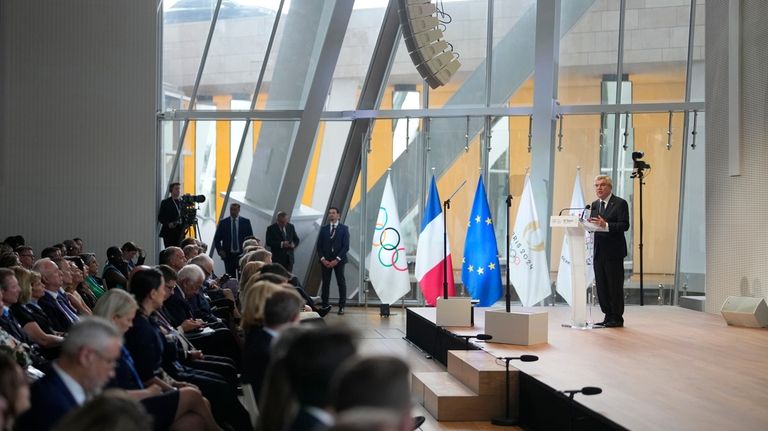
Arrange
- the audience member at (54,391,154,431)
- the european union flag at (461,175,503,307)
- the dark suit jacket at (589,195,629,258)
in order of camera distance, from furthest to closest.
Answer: the european union flag at (461,175,503,307) < the dark suit jacket at (589,195,629,258) < the audience member at (54,391,154,431)

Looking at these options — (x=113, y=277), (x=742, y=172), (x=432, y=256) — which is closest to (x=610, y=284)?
(x=742, y=172)

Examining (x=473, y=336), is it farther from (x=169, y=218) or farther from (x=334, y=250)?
(x=169, y=218)

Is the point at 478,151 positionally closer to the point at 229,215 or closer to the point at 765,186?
the point at 229,215

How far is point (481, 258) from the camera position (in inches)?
472

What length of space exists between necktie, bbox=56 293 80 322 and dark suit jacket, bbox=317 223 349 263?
7049mm

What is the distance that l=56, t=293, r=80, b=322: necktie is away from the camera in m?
6.64

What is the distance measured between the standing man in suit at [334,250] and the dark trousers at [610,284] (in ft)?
17.4

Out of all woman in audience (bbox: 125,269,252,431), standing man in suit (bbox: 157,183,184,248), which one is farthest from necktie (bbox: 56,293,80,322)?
standing man in suit (bbox: 157,183,184,248)

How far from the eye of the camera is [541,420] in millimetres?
5973

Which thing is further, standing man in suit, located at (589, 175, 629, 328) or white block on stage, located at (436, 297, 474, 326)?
white block on stage, located at (436, 297, 474, 326)

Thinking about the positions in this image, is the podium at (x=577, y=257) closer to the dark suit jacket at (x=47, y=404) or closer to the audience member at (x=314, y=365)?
the dark suit jacket at (x=47, y=404)

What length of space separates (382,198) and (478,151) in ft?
5.67

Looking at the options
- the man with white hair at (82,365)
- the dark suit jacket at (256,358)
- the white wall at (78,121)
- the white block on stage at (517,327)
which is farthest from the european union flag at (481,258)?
the man with white hair at (82,365)

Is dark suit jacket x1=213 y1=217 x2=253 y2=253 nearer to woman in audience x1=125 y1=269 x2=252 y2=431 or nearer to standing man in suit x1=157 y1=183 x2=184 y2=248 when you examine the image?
standing man in suit x1=157 y1=183 x2=184 y2=248
